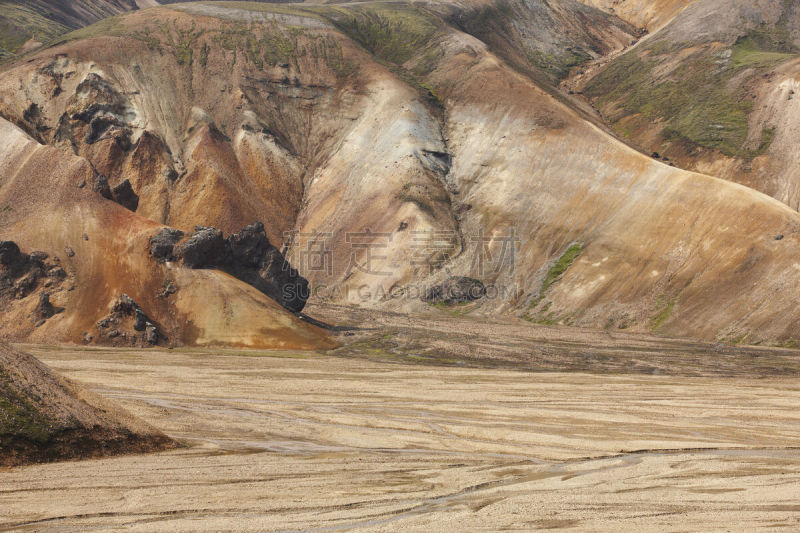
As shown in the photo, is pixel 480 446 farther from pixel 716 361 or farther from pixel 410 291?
pixel 410 291

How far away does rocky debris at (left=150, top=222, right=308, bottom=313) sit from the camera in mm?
61125

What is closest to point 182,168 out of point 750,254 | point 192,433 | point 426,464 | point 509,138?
point 509,138

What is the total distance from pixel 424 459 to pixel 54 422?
11575 millimetres

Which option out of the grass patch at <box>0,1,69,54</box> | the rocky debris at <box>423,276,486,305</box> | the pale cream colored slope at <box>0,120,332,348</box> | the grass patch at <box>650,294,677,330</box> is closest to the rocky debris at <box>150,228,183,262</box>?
the pale cream colored slope at <box>0,120,332,348</box>

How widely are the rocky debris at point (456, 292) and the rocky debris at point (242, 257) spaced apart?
1794cm

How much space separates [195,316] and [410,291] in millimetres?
31272

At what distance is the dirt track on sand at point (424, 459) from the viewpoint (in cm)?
1759

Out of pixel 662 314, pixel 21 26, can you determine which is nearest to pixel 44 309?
pixel 662 314

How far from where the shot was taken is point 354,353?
5784 centimetres

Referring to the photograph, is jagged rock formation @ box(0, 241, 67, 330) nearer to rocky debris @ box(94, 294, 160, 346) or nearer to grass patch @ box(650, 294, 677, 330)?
rocky debris @ box(94, 294, 160, 346)

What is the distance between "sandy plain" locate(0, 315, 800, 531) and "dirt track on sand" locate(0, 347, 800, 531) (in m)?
0.09

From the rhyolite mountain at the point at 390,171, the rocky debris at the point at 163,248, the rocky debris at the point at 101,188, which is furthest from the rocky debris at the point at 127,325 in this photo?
the rocky debris at the point at 101,188

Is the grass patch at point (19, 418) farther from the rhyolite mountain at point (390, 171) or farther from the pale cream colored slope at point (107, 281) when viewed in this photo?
the rhyolite mountain at point (390, 171)

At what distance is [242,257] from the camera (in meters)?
66.4
